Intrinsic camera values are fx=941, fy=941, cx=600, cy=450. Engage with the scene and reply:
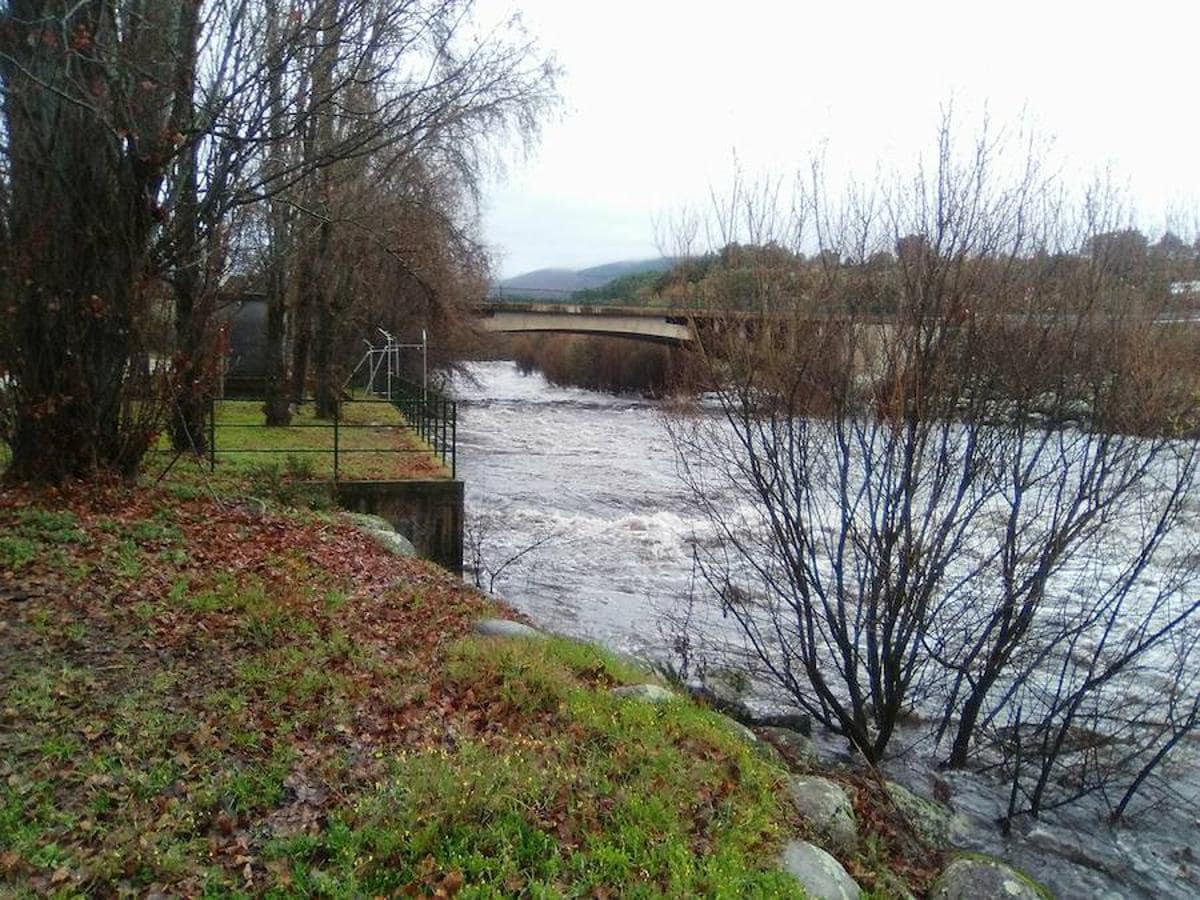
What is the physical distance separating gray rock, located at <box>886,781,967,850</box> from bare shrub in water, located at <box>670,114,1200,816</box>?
28.8 inches

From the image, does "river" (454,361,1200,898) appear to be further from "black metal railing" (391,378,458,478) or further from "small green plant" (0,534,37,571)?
"small green plant" (0,534,37,571)

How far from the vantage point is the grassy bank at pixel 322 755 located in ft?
12.0

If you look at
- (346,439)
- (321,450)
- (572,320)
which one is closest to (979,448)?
(321,450)

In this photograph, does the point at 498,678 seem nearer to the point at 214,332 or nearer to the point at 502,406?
the point at 214,332

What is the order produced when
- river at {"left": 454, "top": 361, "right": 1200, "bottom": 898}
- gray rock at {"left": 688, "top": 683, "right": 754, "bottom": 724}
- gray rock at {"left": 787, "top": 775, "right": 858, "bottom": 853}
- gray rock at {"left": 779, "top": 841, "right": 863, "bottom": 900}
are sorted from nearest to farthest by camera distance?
gray rock at {"left": 779, "top": 841, "right": 863, "bottom": 900} < gray rock at {"left": 787, "top": 775, "right": 858, "bottom": 853} < river at {"left": 454, "top": 361, "right": 1200, "bottom": 898} < gray rock at {"left": 688, "top": 683, "right": 754, "bottom": 724}

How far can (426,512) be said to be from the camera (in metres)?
12.5

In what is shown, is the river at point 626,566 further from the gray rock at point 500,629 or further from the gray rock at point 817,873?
the gray rock at point 500,629

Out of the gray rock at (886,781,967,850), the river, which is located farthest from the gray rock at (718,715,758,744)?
the river

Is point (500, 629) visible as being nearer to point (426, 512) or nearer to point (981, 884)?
point (981, 884)

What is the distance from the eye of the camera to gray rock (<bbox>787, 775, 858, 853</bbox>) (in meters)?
4.86

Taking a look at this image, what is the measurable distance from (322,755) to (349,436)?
13.9 meters

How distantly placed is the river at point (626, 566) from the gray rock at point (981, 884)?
1361mm

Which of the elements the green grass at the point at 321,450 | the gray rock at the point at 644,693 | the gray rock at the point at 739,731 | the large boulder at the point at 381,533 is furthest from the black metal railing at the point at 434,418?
the gray rock at the point at 739,731

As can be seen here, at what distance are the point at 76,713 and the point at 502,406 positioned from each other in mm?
36846
